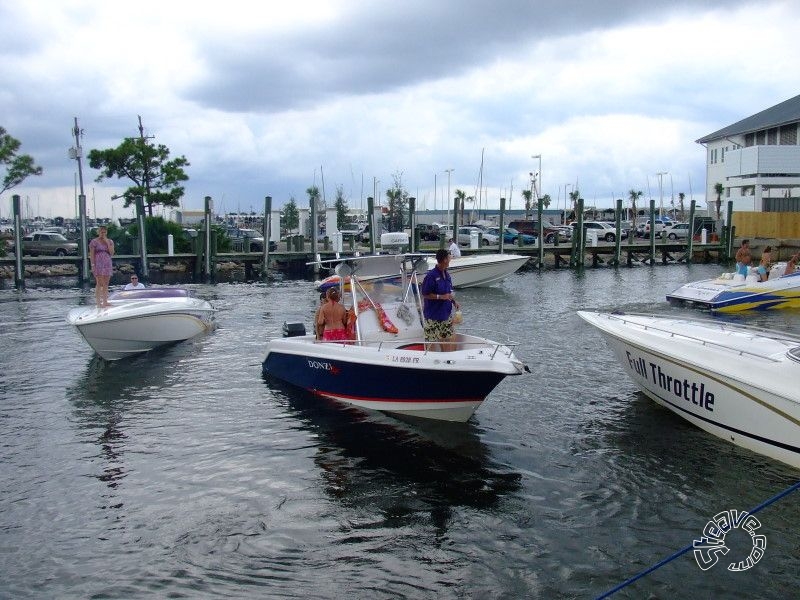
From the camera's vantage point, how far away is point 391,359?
1088 centimetres

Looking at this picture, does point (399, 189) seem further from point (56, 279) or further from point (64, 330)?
point (64, 330)

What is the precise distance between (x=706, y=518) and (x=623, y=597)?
77.8 inches

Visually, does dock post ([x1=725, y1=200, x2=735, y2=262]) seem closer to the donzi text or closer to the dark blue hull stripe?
the donzi text

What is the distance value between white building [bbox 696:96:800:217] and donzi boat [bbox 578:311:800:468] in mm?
43695

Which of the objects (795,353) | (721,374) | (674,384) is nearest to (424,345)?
(674,384)

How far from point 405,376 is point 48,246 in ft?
144

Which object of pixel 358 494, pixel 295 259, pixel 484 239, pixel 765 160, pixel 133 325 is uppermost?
pixel 765 160

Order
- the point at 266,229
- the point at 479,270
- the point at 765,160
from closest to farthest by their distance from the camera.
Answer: the point at 479,270
the point at 266,229
the point at 765,160

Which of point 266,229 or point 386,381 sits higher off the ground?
point 266,229

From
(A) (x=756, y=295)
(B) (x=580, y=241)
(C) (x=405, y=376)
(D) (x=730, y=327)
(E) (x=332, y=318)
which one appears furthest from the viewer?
(B) (x=580, y=241)

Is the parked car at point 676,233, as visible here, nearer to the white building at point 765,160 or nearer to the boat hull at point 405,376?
the white building at point 765,160

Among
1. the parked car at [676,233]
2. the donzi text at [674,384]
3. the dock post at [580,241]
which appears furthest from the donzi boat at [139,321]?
the parked car at [676,233]

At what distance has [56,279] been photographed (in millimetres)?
38281

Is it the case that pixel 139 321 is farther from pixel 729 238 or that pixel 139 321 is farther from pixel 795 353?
pixel 729 238
